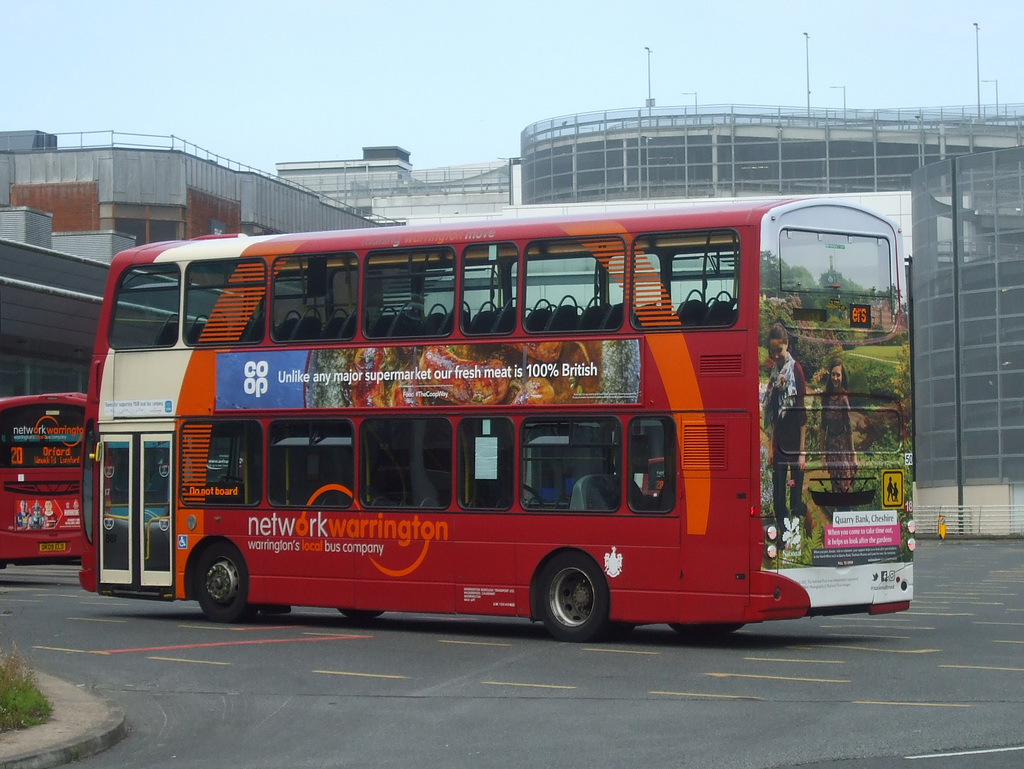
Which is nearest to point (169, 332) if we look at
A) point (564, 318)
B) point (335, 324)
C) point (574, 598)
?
point (335, 324)

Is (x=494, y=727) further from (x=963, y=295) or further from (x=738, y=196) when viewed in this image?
(x=738, y=196)

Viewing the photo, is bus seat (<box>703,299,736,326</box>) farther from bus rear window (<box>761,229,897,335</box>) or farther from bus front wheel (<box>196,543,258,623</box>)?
bus front wheel (<box>196,543,258,623</box>)

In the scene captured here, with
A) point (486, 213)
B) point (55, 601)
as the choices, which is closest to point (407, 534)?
point (55, 601)

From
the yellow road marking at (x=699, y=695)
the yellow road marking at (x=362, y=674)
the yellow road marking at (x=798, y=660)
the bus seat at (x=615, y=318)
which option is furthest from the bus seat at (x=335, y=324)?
the yellow road marking at (x=699, y=695)

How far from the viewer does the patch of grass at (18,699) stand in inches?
398

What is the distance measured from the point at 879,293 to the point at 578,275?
3.05 m

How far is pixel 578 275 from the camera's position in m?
15.8

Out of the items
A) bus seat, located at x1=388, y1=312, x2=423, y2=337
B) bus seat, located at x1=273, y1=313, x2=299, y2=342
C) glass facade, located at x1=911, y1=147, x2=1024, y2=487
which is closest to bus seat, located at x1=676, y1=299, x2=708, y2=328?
bus seat, located at x1=388, y1=312, x2=423, y2=337

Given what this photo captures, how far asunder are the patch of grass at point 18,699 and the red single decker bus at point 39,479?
17.2m

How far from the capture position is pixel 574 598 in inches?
626

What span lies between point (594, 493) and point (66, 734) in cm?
697

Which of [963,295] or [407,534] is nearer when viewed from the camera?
[407,534]

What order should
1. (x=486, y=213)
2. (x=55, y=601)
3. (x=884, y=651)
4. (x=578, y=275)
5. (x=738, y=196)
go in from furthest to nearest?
1. (x=486, y=213)
2. (x=738, y=196)
3. (x=55, y=601)
4. (x=578, y=275)
5. (x=884, y=651)

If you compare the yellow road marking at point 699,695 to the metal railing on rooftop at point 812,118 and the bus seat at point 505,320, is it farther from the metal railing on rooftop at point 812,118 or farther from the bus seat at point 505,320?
the metal railing on rooftop at point 812,118
